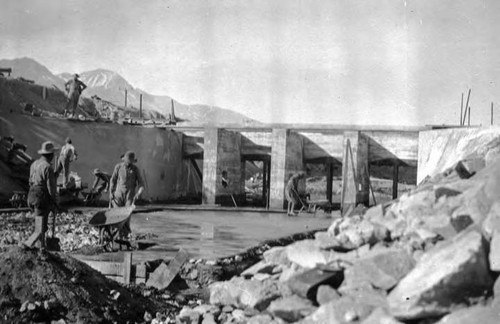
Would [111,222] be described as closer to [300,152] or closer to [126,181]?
[126,181]

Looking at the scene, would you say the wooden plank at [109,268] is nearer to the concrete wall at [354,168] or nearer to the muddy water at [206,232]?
the muddy water at [206,232]

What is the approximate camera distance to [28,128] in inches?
932

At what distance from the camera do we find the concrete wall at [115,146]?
77.8 feet

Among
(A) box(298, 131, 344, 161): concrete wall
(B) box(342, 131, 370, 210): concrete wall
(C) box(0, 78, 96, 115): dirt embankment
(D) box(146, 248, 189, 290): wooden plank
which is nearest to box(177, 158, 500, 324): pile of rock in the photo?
(D) box(146, 248, 189, 290): wooden plank

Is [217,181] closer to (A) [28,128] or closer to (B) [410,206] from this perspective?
(A) [28,128]

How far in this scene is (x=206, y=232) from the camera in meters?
14.2

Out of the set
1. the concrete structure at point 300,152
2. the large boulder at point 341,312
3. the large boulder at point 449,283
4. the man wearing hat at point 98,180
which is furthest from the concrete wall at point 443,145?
the large boulder at point 449,283

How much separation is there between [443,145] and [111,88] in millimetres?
74832

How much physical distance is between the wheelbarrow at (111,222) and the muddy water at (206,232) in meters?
0.56

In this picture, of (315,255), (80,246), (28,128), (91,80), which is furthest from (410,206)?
(91,80)

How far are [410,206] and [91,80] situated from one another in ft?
291

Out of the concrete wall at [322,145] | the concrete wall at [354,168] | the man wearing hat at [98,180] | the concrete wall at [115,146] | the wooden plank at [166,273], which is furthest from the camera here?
the concrete wall at [322,145]

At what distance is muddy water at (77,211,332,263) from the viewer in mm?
10856

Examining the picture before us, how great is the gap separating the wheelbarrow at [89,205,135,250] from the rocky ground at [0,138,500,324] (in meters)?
3.07
